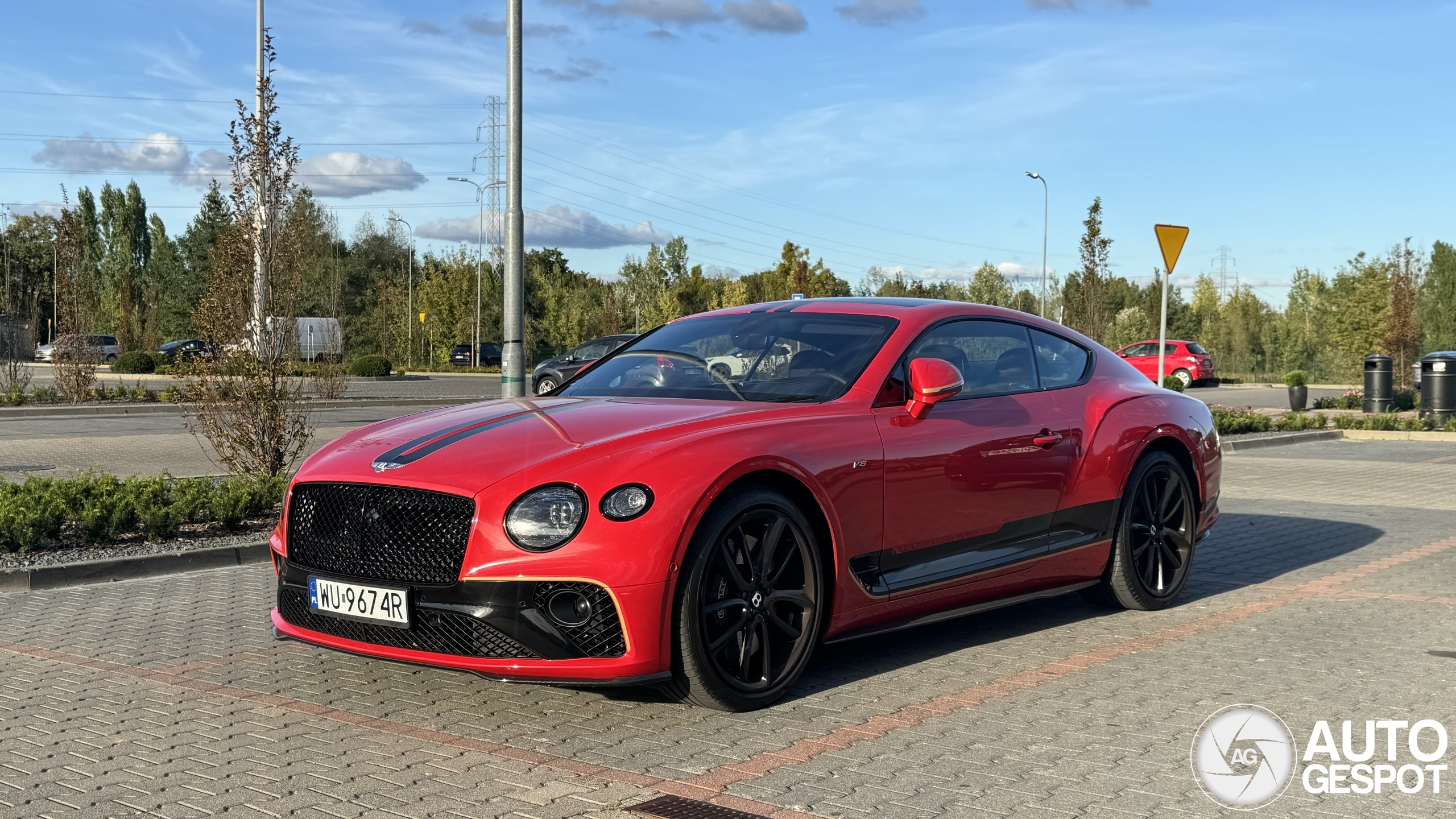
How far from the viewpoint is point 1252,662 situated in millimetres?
5855

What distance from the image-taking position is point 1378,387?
26703 mm

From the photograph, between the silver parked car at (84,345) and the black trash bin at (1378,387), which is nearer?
the black trash bin at (1378,387)

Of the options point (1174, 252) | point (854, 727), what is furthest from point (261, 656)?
point (1174, 252)

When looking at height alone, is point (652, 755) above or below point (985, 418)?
below

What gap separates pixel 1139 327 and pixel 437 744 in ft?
209

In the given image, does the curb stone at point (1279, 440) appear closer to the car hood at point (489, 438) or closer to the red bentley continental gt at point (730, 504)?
the red bentley continental gt at point (730, 504)

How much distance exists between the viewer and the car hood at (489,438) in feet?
15.5

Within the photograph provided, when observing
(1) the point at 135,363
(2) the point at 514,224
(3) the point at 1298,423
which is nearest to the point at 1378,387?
(3) the point at 1298,423

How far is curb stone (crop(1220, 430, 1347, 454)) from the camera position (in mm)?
19766

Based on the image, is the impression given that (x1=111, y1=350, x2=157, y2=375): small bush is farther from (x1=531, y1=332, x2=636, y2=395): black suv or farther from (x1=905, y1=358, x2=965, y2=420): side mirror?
(x1=905, y1=358, x2=965, y2=420): side mirror

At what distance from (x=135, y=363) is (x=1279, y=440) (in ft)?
120

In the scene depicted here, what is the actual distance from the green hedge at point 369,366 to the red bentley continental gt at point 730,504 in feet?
127

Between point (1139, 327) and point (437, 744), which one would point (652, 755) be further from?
point (1139, 327)

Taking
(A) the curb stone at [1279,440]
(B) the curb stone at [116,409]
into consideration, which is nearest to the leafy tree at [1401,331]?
(A) the curb stone at [1279,440]
